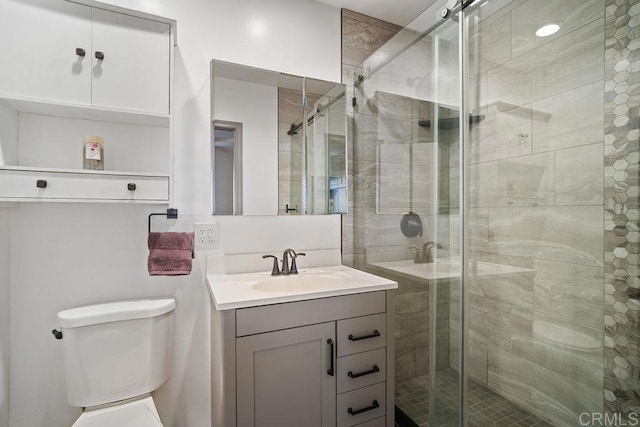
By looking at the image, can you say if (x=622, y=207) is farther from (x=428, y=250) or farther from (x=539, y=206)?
(x=428, y=250)

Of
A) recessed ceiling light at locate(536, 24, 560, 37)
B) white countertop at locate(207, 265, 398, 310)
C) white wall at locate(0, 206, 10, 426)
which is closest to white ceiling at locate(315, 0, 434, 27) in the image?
recessed ceiling light at locate(536, 24, 560, 37)

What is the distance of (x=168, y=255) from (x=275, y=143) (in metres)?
0.78

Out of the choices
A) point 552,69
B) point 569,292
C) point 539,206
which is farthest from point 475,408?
point 552,69

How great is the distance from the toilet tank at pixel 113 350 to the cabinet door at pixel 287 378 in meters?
0.45

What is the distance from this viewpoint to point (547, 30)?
1058mm

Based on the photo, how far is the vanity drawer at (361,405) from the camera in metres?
1.33

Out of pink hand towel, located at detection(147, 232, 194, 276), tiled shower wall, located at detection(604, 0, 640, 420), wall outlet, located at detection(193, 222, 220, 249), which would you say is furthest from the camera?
wall outlet, located at detection(193, 222, 220, 249)

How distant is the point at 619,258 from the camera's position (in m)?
0.92

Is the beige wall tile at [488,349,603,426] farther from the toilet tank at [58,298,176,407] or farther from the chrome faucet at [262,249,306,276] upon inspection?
the toilet tank at [58,298,176,407]

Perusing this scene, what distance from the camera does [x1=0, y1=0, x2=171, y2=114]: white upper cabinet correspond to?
3.75ft

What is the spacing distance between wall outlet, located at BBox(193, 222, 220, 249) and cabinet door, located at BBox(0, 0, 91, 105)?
2.27ft

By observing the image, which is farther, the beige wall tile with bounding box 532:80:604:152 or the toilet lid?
the toilet lid

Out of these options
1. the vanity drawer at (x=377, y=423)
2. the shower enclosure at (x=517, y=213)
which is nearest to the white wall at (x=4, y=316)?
the vanity drawer at (x=377, y=423)

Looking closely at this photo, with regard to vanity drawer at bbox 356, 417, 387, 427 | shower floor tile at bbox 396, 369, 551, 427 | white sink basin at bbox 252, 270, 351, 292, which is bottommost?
vanity drawer at bbox 356, 417, 387, 427
